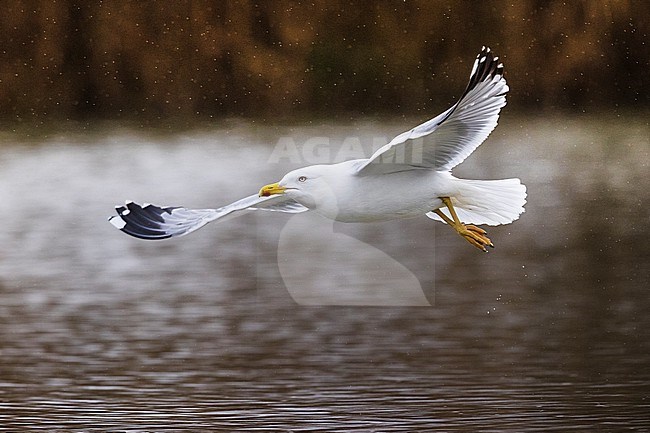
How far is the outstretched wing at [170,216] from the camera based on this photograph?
5.84 metres

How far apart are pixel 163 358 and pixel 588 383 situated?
219 centimetres

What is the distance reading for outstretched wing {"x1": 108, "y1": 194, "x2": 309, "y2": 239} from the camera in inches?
230

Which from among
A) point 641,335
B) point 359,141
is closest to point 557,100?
point 359,141

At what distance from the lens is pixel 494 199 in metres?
5.79

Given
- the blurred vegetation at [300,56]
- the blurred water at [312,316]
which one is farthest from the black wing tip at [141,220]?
the blurred vegetation at [300,56]

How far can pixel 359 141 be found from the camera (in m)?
13.2

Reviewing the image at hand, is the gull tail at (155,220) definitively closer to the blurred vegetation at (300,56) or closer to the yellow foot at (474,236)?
the yellow foot at (474,236)

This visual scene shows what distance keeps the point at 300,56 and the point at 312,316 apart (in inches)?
298
